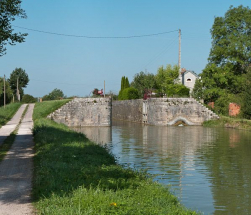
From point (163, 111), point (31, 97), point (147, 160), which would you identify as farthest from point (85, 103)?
point (31, 97)

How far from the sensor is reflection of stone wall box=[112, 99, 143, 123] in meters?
49.4

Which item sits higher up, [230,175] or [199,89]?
[199,89]

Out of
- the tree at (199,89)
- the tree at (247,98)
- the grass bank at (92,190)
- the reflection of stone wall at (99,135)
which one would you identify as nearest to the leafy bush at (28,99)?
the tree at (199,89)

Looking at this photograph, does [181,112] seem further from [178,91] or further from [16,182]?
[16,182]

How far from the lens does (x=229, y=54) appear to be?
47.1 meters

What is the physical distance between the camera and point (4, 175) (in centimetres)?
1119

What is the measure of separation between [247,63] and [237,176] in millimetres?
35440

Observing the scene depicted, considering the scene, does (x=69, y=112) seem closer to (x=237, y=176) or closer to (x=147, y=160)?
(x=147, y=160)

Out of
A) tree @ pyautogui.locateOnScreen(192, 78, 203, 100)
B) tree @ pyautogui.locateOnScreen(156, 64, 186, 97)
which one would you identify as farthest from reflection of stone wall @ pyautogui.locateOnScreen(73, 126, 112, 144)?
tree @ pyautogui.locateOnScreen(156, 64, 186, 97)

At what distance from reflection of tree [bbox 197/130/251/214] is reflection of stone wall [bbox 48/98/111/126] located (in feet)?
A: 59.1

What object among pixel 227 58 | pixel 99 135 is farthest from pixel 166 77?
pixel 99 135

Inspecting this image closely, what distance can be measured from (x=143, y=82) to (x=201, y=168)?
59.2 meters

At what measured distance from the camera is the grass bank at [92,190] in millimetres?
7512

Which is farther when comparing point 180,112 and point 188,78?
point 188,78
